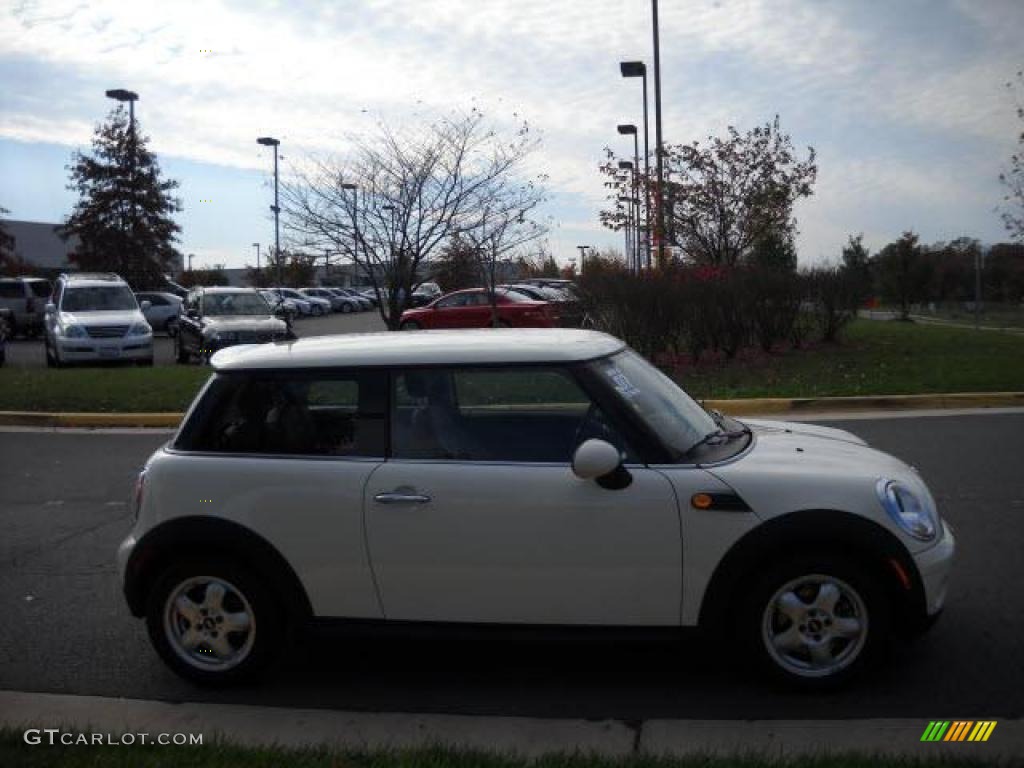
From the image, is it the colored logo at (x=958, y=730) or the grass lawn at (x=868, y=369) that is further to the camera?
the grass lawn at (x=868, y=369)

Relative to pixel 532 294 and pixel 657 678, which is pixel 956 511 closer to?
pixel 657 678

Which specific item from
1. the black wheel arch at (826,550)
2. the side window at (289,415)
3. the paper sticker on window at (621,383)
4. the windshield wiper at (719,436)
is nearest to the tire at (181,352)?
the side window at (289,415)

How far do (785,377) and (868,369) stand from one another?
4.54ft

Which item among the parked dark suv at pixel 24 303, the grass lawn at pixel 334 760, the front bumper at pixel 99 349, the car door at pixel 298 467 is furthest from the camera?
the parked dark suv at pixel 24 303

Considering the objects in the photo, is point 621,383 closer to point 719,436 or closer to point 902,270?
point 719,436

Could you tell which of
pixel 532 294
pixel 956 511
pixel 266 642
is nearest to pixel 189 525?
pixel 266 642

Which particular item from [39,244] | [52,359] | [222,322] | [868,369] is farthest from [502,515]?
[39,244]

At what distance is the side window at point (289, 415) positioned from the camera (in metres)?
4.69

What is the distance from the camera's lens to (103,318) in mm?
20906

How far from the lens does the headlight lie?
14.3ft

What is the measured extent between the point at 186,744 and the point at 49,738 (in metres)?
0.53

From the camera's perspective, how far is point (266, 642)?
4621 mm

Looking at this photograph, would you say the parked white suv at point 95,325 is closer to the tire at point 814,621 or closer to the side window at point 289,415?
the side window at point 289,415

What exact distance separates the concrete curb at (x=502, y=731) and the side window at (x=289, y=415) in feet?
3.69
